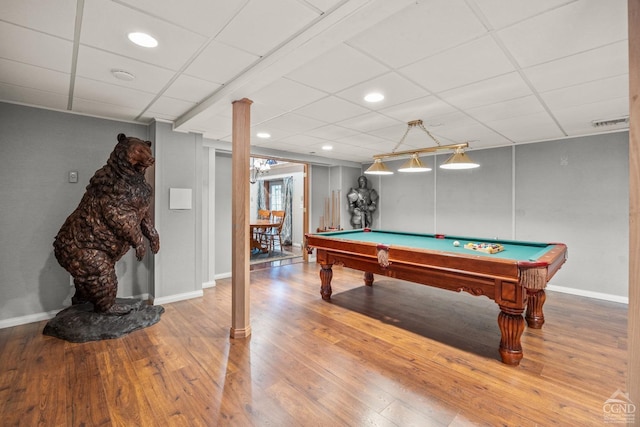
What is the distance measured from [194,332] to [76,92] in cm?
262

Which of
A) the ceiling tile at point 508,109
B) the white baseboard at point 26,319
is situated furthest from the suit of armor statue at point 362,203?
the white baseboard at point 26,319

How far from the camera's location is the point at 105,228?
283 centimetres

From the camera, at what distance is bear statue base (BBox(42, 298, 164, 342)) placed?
2721mm

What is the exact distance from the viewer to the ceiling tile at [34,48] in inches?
70.5

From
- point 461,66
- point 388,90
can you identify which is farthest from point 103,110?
point 461,66

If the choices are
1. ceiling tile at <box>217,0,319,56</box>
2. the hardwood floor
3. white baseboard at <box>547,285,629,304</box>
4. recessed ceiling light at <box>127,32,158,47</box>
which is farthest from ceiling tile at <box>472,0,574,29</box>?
white baseboard at <box>547,285,629,304</box>

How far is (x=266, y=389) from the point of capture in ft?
6.59

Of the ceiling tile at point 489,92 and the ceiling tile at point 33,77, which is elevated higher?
the ceiling tile at point 33,77

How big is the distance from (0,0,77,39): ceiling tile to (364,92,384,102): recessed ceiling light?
7.11ft

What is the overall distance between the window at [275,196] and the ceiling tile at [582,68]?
7858 millimetres

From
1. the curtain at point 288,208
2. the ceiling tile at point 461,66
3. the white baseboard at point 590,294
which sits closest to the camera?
the ceiling tile at point 461,66

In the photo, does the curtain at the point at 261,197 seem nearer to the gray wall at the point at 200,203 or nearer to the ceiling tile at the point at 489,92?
the gray wall at the point at 200,203

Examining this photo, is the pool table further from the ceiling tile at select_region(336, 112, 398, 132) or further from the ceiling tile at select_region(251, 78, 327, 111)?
the ceiling tile at select_region(251, 78, 327, 111)

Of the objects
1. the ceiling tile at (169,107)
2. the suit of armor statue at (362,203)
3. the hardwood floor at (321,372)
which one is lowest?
the hardwood floor at (321,372)
